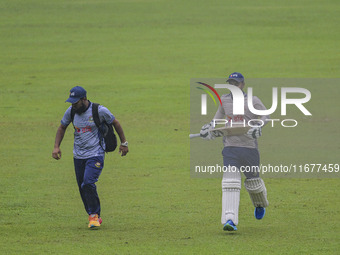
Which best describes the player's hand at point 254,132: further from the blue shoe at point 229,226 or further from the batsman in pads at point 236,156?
the blue shoe at point 229,226

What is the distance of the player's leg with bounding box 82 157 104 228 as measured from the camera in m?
13.5

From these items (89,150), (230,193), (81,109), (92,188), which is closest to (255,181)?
(230,193)

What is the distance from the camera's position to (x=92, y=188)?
44.3 ft

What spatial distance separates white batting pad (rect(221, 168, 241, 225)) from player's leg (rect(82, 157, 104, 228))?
1.96 m

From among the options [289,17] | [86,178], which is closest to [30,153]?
[86,178]

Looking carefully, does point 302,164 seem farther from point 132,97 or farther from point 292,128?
point 132,97

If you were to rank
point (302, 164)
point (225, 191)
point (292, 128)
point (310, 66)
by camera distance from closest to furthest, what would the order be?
point (225, 191) → point (302, 164) → point (292, 128) → point (310, 66)

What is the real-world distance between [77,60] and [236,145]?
2777cm

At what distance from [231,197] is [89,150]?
2299mm

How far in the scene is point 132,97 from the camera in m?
32.3

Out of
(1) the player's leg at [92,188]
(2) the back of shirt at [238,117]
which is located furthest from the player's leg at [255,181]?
(1) the player's leg at [92,188]

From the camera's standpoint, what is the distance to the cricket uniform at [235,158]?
1286 centimetres

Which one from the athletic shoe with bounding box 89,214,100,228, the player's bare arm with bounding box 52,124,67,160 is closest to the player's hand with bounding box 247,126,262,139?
the athletic shoe with bounding box 89,214,100,228

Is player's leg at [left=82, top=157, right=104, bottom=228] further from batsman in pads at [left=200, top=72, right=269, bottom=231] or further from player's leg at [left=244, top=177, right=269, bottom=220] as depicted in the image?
player's leg at [left=244, top=177, right=269, bottom=220]
